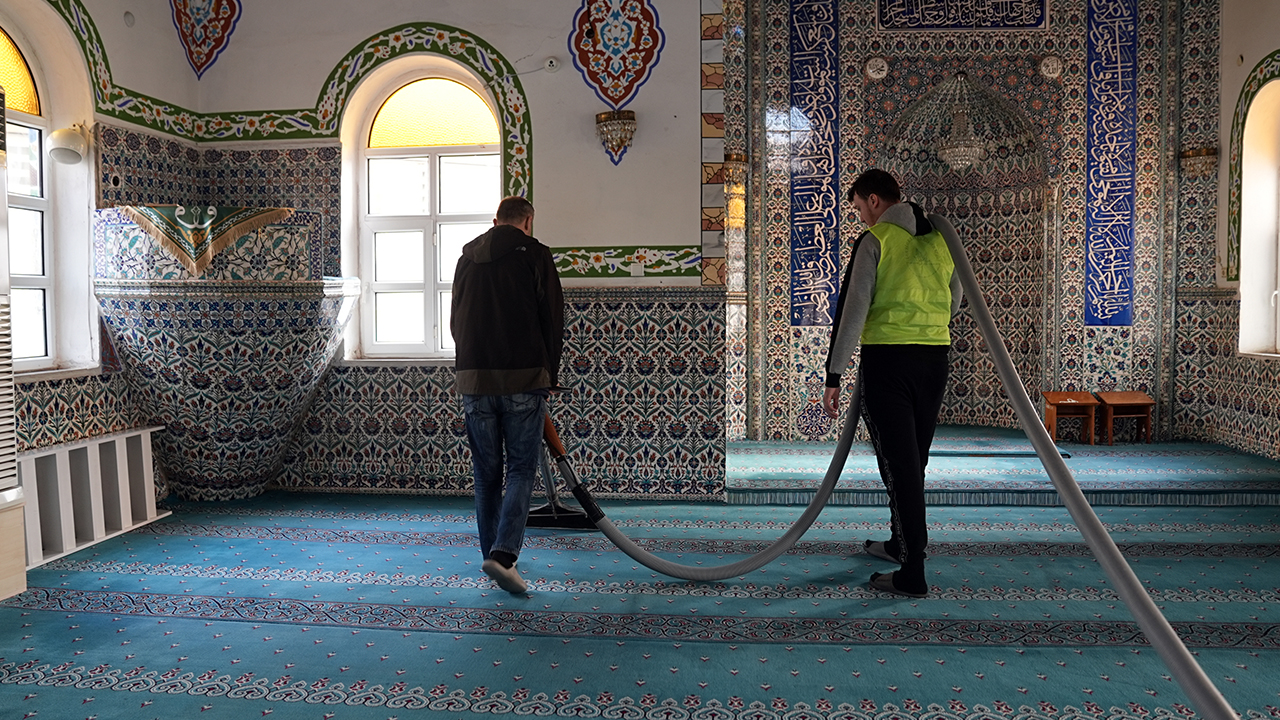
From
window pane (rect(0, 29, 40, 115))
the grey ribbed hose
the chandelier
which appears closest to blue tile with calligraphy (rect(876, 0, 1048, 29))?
the chandelier

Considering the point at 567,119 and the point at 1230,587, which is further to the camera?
the point at 567,119

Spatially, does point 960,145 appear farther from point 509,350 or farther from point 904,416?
point 509,350

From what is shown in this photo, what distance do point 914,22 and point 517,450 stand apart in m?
5.71

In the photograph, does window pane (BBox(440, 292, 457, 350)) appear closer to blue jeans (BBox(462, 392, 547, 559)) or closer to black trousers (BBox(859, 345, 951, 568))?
blue jeans (BBox(462, 392, 547, 559))

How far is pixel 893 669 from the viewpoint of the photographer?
8.95ft

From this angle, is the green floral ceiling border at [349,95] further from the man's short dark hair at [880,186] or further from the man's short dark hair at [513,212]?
the man's short dark hair at [880,186]

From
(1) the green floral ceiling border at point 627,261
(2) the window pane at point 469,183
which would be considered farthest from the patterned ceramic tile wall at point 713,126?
(2) the window pane at point 469,183

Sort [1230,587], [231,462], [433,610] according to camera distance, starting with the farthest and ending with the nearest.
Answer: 1. [231,462]
2. [1230,587]
3. [433,610]

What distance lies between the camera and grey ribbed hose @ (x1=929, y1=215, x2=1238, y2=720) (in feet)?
6.86

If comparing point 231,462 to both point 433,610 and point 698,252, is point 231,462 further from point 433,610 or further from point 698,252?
point 698,252

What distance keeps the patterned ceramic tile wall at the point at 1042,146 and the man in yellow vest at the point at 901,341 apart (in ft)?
13.2

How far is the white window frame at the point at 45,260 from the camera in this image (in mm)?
4582

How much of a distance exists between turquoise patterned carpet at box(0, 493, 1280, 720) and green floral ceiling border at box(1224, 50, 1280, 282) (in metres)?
3.02

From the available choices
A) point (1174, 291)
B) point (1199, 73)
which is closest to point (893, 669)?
point (1174, 291)
